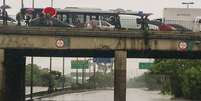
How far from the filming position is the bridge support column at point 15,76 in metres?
46.2

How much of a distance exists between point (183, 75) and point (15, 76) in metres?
44.0

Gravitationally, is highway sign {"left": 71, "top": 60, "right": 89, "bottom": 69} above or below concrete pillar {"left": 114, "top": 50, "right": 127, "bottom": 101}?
below

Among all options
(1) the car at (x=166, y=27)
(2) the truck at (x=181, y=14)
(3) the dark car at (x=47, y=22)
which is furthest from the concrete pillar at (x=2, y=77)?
(2) the truck at (x=181, y=14)

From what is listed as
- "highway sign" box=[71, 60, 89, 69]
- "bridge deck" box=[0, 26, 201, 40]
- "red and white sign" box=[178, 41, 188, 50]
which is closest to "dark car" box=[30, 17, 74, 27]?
"bridge deck" box=[0, 26, 201, 40]

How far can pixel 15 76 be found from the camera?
49.1 meters

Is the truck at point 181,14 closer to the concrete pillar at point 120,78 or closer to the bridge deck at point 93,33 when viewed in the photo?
the bridge deck at point 93,33

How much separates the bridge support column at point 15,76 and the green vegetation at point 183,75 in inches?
1448

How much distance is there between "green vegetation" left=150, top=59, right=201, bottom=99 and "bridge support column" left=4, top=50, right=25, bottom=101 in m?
36.8

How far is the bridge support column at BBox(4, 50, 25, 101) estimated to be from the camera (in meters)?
46.2

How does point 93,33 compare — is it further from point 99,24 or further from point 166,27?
point 166,27

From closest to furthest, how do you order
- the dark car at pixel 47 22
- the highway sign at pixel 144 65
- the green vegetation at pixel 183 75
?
the dark car at pixel 47 22, the green vegetation at pixel 183 75, the highway sign at pixel 144 65

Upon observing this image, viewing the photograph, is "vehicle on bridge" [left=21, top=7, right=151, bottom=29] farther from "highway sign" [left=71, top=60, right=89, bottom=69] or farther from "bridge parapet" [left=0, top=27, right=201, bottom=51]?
"highway sign" [left=71, top=60, right=89, bottom=69]

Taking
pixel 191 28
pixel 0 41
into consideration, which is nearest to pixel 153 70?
pixel 191 28

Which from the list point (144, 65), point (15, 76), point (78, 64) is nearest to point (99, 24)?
point (15, 76)
